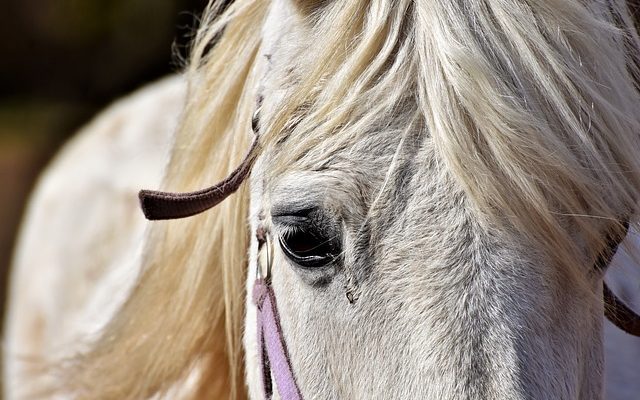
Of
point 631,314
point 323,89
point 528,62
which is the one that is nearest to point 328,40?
point 323,89

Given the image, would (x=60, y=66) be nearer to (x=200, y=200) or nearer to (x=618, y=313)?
(x=200, y=200)

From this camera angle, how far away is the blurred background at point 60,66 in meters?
6.25

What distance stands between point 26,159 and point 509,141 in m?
6.24

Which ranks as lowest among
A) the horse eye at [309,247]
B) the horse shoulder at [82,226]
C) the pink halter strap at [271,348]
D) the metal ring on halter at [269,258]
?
the pink halter strap at [271,348]

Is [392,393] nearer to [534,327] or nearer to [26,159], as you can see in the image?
[534,327]

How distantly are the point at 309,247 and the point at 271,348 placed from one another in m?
0.19

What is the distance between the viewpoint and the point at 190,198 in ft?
4.27

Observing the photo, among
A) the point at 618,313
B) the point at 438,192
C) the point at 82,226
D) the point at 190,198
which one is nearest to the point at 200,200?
the point at 190,198

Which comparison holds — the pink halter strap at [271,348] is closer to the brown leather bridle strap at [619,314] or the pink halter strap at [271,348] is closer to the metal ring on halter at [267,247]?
the metal ring on halter at [267,247]

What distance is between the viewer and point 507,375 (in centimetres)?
97

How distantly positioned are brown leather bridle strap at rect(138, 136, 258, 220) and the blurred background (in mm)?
4261

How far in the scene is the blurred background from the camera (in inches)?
246

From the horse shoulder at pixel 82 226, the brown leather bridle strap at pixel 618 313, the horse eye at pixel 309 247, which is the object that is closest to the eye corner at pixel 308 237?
the horse eye at pixel 309 247

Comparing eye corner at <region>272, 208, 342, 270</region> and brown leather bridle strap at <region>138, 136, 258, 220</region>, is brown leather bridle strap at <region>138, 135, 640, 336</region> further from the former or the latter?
eye corner at <region>272, 208, 342, 270</region>
